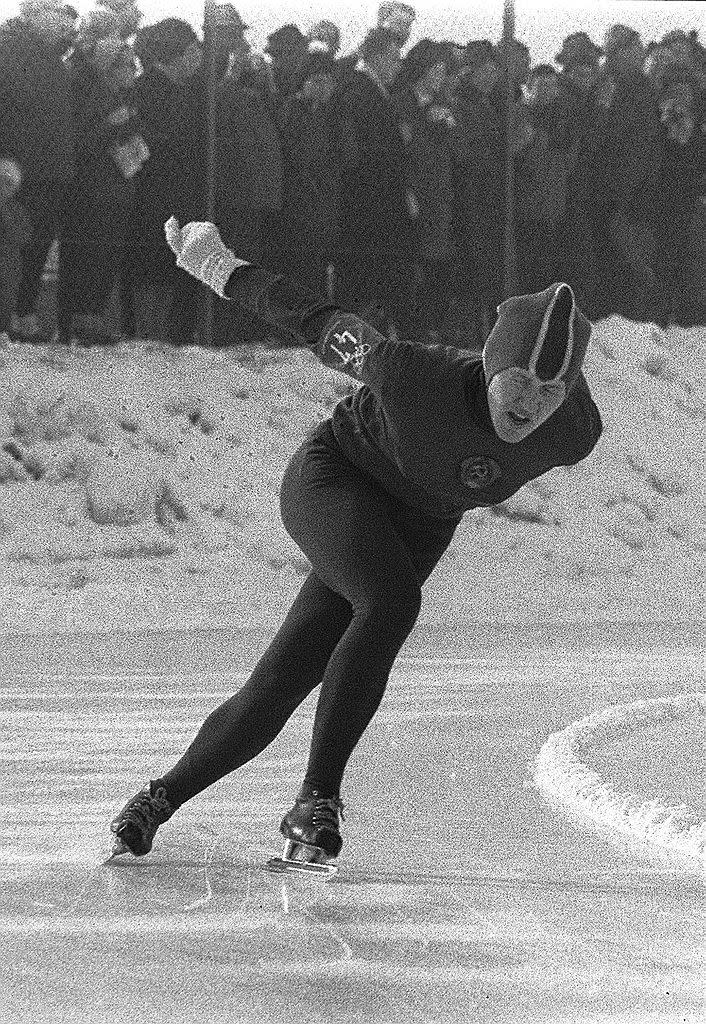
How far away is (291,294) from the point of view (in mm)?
3297

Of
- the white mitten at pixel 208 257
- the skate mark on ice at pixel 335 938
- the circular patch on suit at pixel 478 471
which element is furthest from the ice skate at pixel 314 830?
the white mitten at pixel 208 257

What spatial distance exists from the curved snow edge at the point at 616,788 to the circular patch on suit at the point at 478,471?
924mm

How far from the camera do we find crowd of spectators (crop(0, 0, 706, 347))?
984cm

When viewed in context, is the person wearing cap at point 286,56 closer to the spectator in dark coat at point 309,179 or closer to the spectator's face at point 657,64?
the spectator in dark coat at point 309,179

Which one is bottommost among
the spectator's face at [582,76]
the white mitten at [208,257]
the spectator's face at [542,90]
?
the white mitten at [208,257]

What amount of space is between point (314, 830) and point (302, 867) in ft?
0.36

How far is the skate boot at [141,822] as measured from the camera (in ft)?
11.1

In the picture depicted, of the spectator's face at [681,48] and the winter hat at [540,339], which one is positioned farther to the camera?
the spectator's face at [681,48]

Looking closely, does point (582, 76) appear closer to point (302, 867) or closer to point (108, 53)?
point (108, 53)

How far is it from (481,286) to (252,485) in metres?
1.81

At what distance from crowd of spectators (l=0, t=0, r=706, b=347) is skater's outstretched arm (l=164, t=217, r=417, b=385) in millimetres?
6574

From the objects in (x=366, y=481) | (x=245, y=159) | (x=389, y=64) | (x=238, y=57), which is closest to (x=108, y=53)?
(x=238, y=57)

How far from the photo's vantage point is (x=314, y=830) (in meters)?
3.12

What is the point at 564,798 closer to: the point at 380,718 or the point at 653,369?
the point at 380,718
